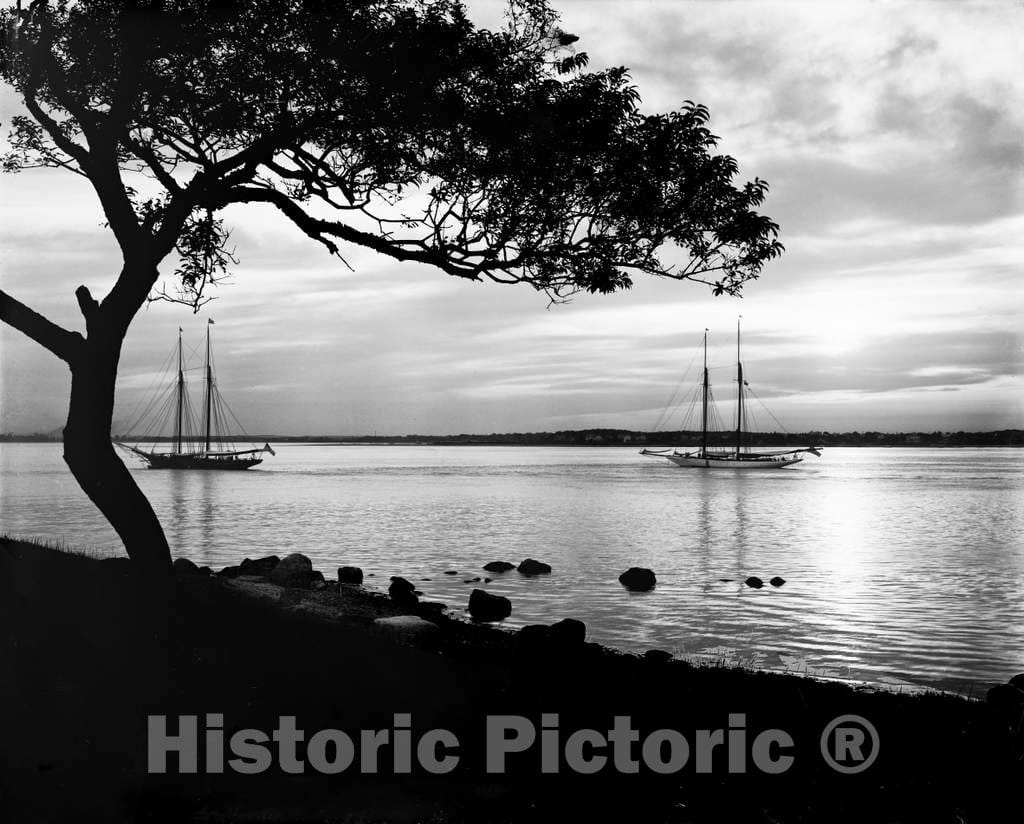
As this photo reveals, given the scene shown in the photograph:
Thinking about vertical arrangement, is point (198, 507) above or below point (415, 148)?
below

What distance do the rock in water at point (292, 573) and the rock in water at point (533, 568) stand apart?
922 cm

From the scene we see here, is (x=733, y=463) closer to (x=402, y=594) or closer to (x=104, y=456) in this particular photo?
(x=402, y=594)

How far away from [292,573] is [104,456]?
1273cm

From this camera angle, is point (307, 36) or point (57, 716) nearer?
point (57, 716)

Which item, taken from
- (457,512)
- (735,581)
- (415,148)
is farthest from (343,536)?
(415,148)

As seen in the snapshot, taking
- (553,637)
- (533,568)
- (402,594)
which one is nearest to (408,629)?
(553,637)

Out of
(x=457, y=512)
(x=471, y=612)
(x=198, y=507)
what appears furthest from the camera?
(x=198, y=507)

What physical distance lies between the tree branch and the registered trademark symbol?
10753 millimetres

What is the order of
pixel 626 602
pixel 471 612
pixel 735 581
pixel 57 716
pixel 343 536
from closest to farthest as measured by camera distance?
pixel 57 716, pixel 471 612, pixel 626 602, pixel 735 581, pixel 343 536

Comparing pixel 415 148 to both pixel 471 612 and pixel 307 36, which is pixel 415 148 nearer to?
pixel 307 36

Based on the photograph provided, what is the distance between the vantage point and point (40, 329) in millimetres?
12008

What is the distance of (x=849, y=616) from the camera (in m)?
24.6

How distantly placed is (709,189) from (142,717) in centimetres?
1059

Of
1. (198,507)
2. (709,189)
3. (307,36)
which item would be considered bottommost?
(198,507)
